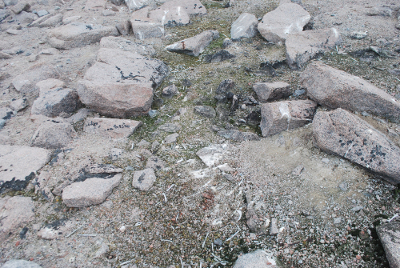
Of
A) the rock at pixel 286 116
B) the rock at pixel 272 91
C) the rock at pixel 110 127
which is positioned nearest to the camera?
the rock at pixel 286 116

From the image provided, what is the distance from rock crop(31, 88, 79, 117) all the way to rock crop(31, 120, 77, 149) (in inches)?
14.6

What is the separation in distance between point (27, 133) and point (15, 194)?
830 mm

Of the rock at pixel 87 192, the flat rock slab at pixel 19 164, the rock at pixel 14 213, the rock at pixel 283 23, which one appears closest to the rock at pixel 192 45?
the rock at pixel 283 23

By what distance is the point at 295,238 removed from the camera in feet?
5.90

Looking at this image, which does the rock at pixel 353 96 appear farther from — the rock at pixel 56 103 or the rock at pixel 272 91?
the rock at pixel 56 103

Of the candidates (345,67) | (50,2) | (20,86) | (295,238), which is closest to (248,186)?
(295,238)

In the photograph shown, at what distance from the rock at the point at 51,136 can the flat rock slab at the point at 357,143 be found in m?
2.38

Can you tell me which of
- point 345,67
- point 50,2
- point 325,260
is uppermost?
point 50,2

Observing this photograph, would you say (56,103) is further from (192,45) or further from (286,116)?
(286,116)

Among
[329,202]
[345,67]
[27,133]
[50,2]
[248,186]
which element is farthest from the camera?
[50,2]

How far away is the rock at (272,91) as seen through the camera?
9.59ft

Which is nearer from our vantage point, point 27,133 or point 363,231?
point 363,231

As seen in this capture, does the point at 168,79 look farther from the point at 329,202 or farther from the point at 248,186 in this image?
the point at 329,202

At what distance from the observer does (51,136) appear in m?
2.53
